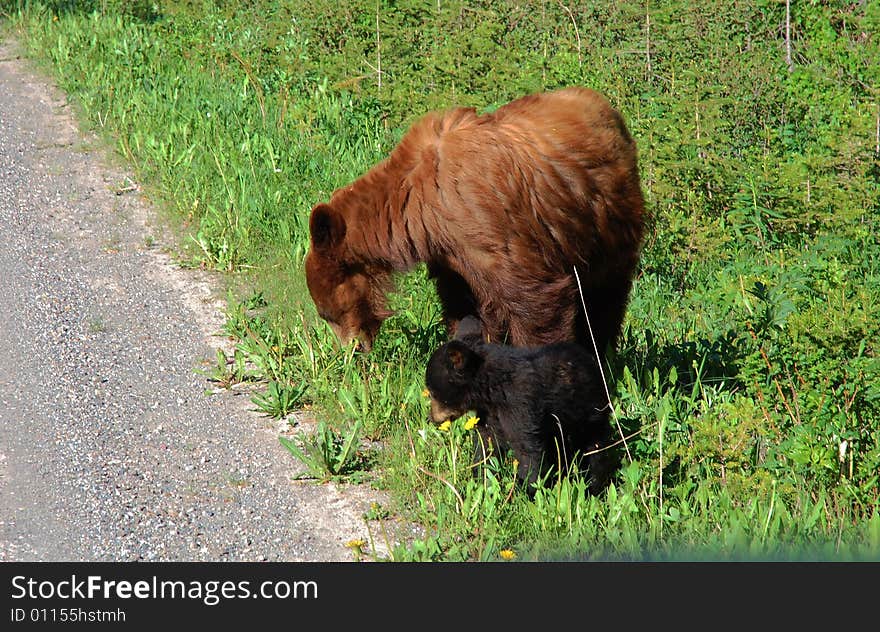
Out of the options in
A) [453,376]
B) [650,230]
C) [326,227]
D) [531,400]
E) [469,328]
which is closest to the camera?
[531,400]

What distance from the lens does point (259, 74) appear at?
39.1 feet

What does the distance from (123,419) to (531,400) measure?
2.46 meters

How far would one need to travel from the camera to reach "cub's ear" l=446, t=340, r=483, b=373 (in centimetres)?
532

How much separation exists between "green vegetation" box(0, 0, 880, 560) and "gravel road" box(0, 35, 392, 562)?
27 centimetres

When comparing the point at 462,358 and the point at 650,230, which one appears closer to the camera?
the point at 462,358

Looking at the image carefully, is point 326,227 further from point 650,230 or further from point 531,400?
point 650,230

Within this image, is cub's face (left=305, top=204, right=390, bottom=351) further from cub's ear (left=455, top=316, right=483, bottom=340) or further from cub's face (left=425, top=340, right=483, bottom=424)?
cub's face (left=425, top=340, right=483, bottom=424)

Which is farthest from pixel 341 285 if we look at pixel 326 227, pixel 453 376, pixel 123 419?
pixel 123 419

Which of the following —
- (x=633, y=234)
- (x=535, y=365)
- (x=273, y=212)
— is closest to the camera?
(x=535, y=365)

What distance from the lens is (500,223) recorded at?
545 centimetres

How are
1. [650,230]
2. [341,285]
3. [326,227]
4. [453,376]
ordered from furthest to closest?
[650,230]
[341,285]
[326,227]
[453,376]

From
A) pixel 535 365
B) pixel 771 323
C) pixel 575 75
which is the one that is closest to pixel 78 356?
pixel 535 365

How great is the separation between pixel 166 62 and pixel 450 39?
11.2 ft

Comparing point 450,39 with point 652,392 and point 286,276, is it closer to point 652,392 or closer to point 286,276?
point 286,276
